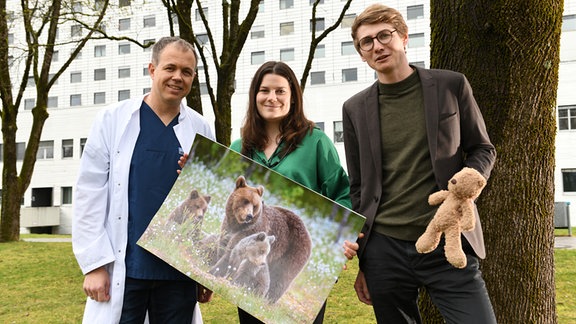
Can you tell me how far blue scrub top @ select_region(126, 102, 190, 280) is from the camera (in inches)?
112

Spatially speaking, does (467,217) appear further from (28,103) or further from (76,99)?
(28,103)

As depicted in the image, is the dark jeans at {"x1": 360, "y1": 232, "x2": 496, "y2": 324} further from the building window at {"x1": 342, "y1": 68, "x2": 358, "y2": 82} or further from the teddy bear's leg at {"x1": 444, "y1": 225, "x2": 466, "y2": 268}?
the building window at {"x1": 342, "y1": 68, "x2": 358, "y2": 82}

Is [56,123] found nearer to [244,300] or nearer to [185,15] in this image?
[185,15]

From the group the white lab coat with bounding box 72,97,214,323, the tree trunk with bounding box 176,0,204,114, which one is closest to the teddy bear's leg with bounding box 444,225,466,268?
the white lab coat with bounding box 72,97,214,323

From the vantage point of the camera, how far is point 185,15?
1003 centimetres

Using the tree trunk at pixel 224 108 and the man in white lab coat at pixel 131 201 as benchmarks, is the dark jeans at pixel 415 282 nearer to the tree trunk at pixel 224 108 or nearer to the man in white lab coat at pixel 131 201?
the man in white lab coat at pixel 131 201

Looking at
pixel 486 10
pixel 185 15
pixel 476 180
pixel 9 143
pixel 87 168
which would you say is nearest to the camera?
pixel 476 180

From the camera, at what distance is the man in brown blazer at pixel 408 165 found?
258cm

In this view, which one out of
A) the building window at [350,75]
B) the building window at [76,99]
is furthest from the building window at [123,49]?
the building window at [350,75]

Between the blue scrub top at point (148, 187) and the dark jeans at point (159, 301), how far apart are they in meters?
0.06

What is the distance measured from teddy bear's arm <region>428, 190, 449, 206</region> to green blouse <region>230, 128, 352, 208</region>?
0.71 m

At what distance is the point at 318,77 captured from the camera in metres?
42.3

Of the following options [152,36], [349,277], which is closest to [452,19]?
[349,277]

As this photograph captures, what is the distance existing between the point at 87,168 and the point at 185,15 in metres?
7.77
